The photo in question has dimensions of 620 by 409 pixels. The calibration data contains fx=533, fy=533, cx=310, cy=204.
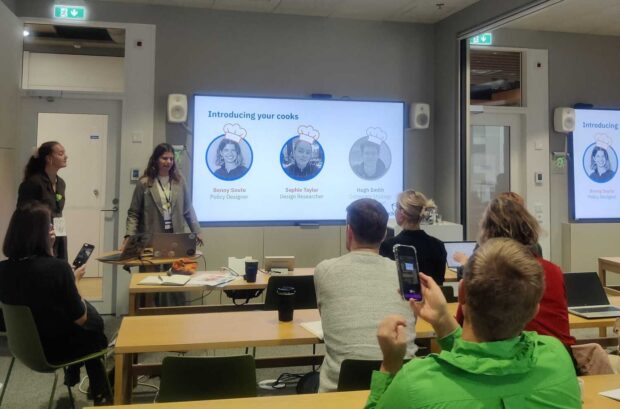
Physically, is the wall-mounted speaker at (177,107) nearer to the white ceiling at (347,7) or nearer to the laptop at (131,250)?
the white ceiling at (347,7)

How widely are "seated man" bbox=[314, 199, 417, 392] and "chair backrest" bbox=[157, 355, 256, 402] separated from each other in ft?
1.07

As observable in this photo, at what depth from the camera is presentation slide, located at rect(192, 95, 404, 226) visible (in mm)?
5508

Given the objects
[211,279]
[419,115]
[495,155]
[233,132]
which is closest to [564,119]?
[495,155]

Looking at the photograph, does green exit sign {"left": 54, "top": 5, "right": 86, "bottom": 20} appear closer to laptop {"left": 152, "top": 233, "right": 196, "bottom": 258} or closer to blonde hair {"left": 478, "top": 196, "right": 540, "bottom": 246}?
laptop {"left": 152, "top": 233, "right": 196, "bottom": 258}

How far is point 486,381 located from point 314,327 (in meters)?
1.49

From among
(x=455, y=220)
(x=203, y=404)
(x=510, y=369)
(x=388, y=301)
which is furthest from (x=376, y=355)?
(x=455, y=220)

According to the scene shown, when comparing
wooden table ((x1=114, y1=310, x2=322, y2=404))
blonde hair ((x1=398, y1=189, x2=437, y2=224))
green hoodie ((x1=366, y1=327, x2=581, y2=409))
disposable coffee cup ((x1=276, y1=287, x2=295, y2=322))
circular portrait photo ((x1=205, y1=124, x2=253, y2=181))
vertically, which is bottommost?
wooden table ((x1=114, y1=310, x2=322, y2=404))

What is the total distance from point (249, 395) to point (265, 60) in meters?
4.46

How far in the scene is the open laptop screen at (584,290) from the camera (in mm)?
3146

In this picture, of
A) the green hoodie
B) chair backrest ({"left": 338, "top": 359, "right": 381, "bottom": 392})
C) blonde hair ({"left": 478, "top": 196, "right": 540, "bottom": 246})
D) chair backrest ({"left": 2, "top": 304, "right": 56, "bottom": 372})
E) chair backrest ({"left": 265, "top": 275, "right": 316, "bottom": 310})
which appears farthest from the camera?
chair backrest ({"left": 265, "top": 275, "right": 316, "bottom": 310})

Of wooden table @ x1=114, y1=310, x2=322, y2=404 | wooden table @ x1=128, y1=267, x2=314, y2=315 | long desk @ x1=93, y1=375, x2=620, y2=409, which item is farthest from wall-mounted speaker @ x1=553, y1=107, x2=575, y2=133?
long desk @ x1=93, y1=375, x2=620, y2=409

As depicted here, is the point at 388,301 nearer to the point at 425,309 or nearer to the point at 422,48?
the point at 425,309

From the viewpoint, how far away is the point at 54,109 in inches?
210

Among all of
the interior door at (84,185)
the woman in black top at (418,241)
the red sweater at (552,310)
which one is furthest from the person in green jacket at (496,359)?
the interior door at (84,185)
